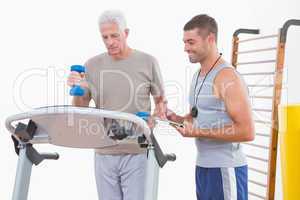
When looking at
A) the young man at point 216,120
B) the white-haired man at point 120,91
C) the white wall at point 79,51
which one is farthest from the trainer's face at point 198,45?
the white wall at point 79,51

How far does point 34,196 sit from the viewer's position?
3340 millimetres

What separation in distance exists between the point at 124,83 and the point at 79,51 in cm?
124

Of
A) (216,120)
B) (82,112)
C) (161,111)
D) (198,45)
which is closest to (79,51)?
(161,111)

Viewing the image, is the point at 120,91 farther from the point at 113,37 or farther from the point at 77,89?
the point at 77,89

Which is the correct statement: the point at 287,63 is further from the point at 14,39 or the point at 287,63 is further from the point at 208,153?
the point at 14,39

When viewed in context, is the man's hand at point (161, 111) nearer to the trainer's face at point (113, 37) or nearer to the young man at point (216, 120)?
the young man at point (216, 120)

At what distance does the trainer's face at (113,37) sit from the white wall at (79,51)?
117 centimetres

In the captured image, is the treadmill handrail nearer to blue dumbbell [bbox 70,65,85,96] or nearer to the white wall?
blue dumbbell [bbox 70,65,85,96]

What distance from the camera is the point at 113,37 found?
89.7 inches

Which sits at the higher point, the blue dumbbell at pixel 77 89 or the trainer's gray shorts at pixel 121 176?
the blue dumbbell at pixel 77 89

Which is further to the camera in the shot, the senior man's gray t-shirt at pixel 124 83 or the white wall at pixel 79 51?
the white wall at pixel 79 51

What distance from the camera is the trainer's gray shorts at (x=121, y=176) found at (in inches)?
89.9

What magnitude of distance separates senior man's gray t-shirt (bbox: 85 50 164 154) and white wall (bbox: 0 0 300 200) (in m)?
1.07

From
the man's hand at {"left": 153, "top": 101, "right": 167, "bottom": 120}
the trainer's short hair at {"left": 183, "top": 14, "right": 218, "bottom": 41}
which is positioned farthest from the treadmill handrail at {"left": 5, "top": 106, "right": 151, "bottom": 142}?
the trainer's short hair at {"left": 183, "top": 14, "right": 218, "bottom": 41}
